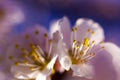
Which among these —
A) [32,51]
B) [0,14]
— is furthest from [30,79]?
[0,14]

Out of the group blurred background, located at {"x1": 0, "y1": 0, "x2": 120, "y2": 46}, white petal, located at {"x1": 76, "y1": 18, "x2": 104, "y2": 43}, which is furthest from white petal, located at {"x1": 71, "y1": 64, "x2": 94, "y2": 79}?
blurred background, located at {"x1": 0, "y1": 0, "x2": 120, "y2": 46}

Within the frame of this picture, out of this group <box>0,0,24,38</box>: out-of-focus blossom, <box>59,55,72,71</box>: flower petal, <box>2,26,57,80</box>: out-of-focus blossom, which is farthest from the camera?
<box>0,0,24,38</box>: out-of-focus blossom

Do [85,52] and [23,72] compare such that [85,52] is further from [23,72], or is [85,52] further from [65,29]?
[23,72]

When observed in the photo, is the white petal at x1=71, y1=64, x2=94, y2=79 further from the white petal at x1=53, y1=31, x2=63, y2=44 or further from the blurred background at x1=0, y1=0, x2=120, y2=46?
the blurred background at x1=0, y1=0, x2=120, y2=46

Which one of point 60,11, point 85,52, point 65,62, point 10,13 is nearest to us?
point 65,62

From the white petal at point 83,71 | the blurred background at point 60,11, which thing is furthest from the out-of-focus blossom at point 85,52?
the blurred background at point 60,11

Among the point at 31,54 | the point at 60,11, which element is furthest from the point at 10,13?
the point at 31,54

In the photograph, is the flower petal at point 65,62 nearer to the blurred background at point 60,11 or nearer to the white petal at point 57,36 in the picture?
the white petal at point 57,36

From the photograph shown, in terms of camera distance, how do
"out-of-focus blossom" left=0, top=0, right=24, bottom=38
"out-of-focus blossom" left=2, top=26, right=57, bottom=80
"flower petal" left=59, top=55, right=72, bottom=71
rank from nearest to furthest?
"flower petal" left=59, top=55, right=72, bottom=71 → "out-of-focus blossom" left=2, top=26, right=57, bottom=80 → "out-of-focus blossom" left=0, top=0, right=24, bottom=38
